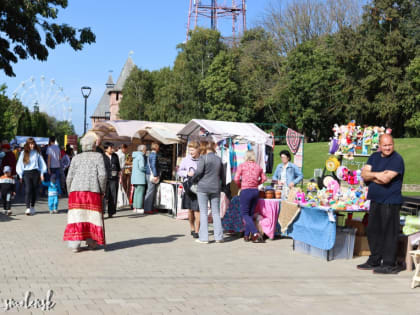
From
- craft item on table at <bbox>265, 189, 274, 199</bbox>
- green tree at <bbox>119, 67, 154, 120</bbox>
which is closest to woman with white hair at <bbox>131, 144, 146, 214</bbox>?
craft item on table at <bbox>265, 189, 274, 199</bbox>

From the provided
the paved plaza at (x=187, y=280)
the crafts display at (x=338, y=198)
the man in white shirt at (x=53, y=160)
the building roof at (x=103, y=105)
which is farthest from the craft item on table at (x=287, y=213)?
the building roof at (x=103, y=105)

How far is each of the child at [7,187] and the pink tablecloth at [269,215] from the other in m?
6.64

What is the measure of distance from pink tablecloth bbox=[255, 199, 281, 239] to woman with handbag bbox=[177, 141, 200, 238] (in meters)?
1.34

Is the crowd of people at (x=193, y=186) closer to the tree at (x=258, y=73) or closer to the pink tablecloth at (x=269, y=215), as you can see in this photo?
the pink tablecloth at (x=269, y=215)

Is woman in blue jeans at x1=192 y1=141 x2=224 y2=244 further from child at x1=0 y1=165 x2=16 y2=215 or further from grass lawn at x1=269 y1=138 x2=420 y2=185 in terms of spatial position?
grass lawn at x1=269 y1=138 x2=420 y2=185

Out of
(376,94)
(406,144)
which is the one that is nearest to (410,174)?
(406,144)

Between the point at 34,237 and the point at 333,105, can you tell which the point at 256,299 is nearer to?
the point at 34,237

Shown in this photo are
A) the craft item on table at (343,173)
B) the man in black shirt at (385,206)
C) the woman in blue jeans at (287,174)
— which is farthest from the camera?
the woman in blue jeans at (287,174)

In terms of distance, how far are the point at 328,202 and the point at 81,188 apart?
4.14m

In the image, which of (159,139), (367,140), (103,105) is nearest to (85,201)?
(367,140)

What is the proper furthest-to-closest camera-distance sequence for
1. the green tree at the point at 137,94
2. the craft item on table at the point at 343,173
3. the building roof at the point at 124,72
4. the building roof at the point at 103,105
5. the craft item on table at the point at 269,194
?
the building roof at the point at 103,105 < the building roof at the point at 124,72 < the green tree at the point at 137,94 < the craft item on table at the point at 269,194 < the craft item on table at the point at 343,173

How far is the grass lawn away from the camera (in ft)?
112

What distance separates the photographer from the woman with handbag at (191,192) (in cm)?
1061

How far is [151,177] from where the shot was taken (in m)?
15.1
